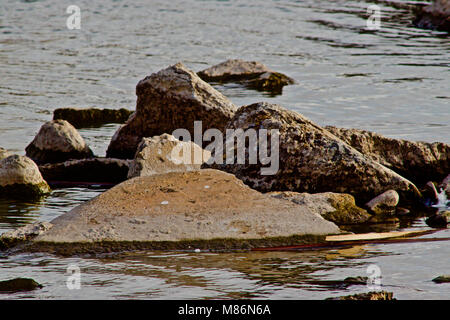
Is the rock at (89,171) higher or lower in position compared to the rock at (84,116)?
lower

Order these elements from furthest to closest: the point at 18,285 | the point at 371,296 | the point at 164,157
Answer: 1. the point at 164,157
2. the point at 18,285
3. the point at 371,296

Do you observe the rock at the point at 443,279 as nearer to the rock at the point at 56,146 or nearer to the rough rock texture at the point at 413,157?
the rough rock texture at the point at 413,157

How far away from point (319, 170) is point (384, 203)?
65 centimetres

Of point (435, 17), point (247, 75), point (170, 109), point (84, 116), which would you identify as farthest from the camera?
point (435, 17)

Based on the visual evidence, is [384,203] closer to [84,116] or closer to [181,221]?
[181,221]

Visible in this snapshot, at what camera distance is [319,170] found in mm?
7477

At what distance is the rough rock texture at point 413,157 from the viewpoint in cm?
820

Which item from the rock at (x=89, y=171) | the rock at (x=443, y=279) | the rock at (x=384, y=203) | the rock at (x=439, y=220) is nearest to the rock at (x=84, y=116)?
the rock at (x=89, y=171)

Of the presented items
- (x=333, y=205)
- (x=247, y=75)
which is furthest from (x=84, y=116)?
(x=333, y=205)

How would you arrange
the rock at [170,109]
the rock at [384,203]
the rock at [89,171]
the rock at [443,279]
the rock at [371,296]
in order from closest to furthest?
the rock at [371,296]
the rock at [443,279]
the rock at [384,203]
the rock at [89,171]
the rock at [170,109]

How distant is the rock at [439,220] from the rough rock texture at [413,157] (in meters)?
1.31

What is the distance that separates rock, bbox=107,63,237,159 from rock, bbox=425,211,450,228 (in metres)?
3.02
